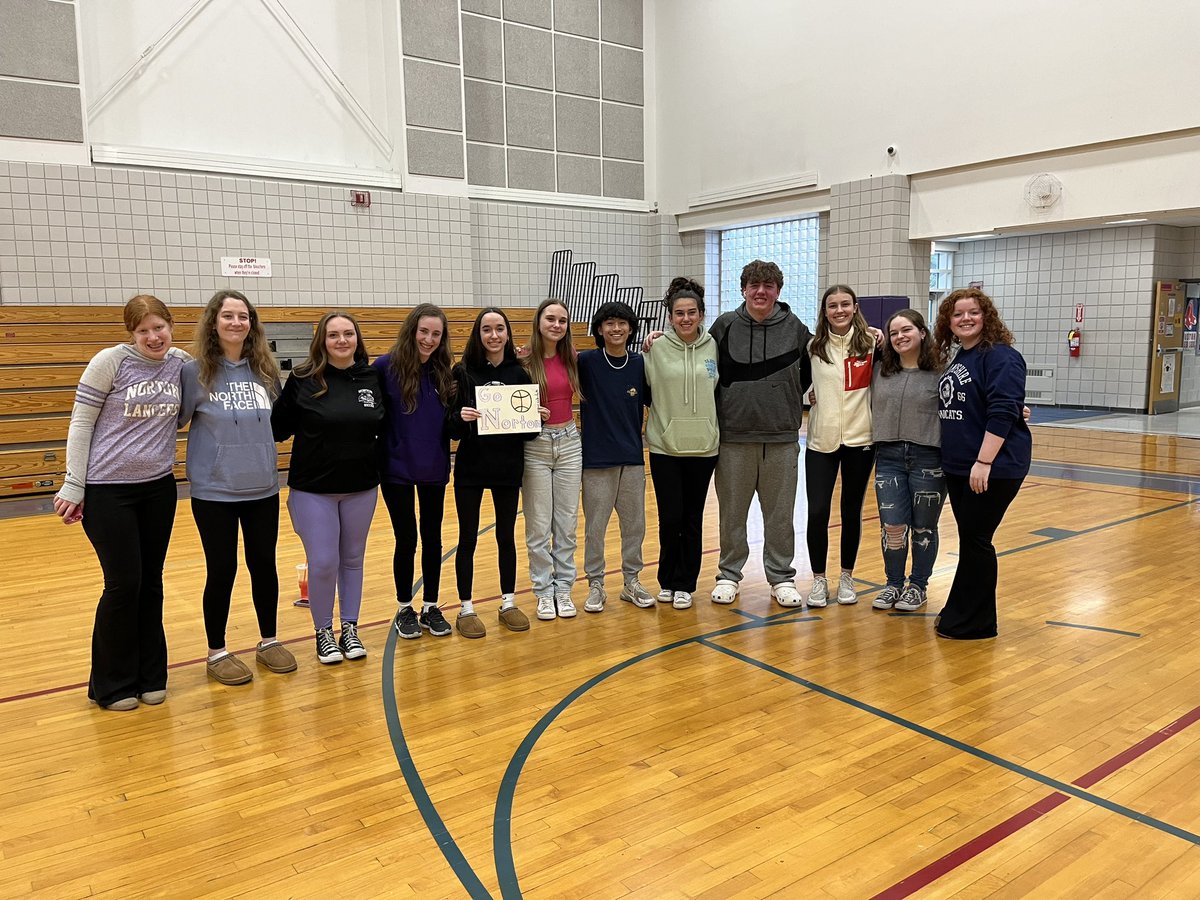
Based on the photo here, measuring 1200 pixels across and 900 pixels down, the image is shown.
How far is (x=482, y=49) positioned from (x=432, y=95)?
1.32 metres

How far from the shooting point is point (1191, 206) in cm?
795

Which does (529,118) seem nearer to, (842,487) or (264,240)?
(264,240)

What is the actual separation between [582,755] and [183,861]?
1.15 m

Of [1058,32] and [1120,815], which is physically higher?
[1058,32]

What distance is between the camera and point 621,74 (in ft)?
40.2

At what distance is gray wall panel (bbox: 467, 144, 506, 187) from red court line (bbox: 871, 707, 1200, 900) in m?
9.76

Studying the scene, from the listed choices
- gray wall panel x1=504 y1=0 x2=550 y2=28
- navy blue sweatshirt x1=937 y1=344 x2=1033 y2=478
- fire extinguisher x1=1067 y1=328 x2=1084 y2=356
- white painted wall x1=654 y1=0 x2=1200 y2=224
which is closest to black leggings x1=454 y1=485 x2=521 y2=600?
navy blue sweatshirt x1=937 y1=344 x2=1033 y2=478

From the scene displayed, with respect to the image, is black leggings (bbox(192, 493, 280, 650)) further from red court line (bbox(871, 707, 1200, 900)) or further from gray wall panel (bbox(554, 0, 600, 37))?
gray wall panel (bbox(554, 0, 600, 37))

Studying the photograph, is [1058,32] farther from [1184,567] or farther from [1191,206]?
[1184,567]

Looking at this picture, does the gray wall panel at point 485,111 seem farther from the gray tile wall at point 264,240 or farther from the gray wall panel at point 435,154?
the gray wall panel at point 435,154

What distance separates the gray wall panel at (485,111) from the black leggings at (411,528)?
8196 millimetres

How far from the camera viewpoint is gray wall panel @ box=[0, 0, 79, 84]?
779 cm

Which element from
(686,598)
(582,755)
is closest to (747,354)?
(686,598)

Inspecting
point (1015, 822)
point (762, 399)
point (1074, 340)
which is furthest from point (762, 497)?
point (1074, 340)
